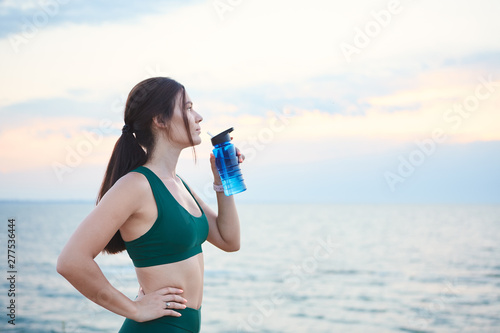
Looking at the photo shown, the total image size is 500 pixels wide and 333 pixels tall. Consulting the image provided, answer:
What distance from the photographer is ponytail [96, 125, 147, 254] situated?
2381 mm

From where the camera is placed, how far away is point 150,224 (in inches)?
87.0

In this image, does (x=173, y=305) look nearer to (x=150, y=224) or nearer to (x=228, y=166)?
(x=150, y=224)

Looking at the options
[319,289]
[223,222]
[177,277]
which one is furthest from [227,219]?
[319,289]

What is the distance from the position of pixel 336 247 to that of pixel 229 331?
927 inches

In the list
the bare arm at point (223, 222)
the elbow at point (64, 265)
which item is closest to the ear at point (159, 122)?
the bare arm at point (223, 222)

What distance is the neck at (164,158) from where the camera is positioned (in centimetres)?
238

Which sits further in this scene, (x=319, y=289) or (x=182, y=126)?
(x=319, y=289)

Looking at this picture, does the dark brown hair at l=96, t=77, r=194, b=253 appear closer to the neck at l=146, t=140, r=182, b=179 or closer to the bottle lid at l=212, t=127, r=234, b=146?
the neck at l=146, t=140, r=182, b=179

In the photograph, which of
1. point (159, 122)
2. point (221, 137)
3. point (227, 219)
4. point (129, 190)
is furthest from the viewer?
point (227, 219)

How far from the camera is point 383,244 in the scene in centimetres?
3694

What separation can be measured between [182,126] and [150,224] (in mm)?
441

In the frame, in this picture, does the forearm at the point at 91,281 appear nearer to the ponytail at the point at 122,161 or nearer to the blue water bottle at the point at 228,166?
the ponytail at the point at 122,161

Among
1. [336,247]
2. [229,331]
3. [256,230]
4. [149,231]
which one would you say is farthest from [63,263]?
[256,230]

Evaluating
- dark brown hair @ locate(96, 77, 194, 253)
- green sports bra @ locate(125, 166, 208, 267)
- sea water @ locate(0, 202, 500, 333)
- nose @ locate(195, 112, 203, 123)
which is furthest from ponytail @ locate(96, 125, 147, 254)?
sea water @ locate(0, 202, 500, 333)
